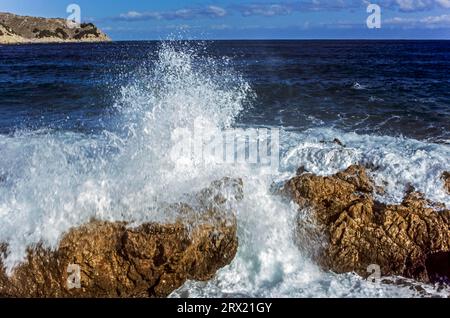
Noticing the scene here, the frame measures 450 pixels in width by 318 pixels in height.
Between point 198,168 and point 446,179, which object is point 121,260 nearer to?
point 198,168

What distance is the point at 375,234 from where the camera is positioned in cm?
614

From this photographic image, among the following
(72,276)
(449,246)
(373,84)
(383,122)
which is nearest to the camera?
(72,276)

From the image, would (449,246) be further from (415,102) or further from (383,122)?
(415,102)

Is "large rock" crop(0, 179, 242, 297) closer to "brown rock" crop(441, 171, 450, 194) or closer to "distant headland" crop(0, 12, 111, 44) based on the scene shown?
"brown rock" crop(441, 171, 450, 194)

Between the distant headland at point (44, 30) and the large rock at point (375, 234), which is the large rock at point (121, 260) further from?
the distant headland at point (44, 30)

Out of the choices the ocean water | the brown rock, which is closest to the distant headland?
the ocean water

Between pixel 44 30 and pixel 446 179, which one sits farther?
pixel 44 30

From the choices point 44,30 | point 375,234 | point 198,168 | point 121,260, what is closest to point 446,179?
point 375,234

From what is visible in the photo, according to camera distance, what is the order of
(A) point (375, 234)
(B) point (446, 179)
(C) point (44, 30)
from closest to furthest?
1. (A) point (375, 234)
2. (B) point (446, 179)
3. (C) point (44, 30)

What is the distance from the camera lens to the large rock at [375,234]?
19.9 ft

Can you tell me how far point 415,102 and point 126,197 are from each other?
1223 centimetres

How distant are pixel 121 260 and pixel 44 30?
101760mm

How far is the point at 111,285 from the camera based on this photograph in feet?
18.7
